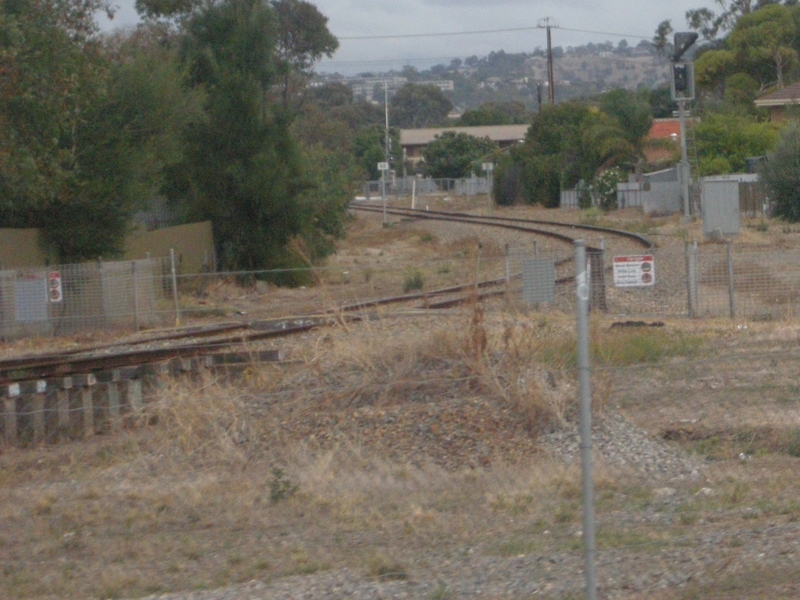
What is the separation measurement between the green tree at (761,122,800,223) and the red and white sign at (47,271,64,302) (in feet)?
102

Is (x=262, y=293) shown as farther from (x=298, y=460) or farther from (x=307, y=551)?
(x=307, y=551)

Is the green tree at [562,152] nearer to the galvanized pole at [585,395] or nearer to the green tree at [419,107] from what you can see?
the galvanized pole at [585,395]

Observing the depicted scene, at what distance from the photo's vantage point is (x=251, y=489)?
889cm

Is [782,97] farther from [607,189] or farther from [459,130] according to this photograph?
[459,130]

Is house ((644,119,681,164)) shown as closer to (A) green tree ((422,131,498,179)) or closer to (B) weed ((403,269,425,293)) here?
(A) green tree ((422,131,498,179))

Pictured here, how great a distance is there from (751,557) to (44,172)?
17.6m

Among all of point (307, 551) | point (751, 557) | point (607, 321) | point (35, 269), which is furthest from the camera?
point (35, 269)

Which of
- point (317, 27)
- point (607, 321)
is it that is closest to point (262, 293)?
Result: point (607, 321)

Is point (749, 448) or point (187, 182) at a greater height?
point (187, 182)

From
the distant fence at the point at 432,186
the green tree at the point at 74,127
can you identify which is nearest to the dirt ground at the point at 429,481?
the green tree at the point at 74,127

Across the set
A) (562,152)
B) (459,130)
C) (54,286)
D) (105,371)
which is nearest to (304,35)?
(562,152)

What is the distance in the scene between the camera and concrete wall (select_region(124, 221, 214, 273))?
26.5 m

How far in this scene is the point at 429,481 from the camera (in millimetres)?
9023

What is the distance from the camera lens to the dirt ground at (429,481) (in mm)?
6691
